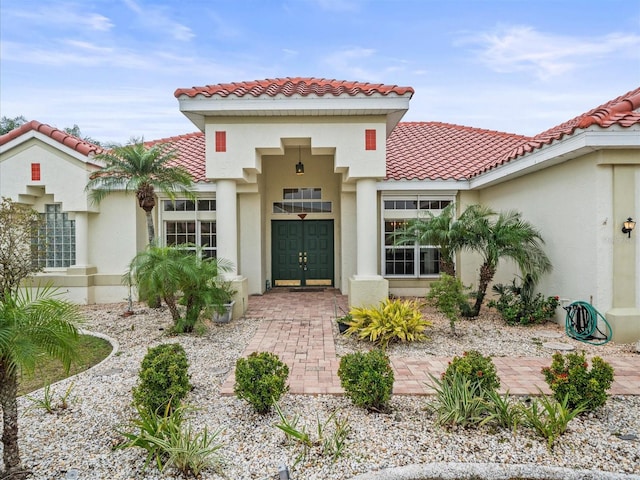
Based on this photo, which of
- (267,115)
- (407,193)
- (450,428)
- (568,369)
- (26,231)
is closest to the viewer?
(450,428)

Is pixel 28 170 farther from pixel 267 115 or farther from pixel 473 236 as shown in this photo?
pixel 473 236

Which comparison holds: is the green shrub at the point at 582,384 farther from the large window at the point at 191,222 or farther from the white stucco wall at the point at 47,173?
the white stucco wall at the point at 47,173

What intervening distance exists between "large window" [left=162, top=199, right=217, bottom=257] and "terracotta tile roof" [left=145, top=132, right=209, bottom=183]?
1.09 m

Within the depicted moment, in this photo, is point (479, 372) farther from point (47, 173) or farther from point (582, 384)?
point (47, 173)

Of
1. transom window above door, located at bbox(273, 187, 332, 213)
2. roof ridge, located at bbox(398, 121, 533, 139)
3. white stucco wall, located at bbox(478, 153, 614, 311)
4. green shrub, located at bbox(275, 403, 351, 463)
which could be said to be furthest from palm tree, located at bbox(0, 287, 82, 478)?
roof ridge, located at bbox(398, 121, 533, 139)

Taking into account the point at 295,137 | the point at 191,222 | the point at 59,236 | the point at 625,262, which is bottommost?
the point at 625,262

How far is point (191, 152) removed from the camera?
45.3 ft

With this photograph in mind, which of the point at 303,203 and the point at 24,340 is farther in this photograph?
the point at 303,203

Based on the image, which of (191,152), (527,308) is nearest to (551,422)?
(527,308)

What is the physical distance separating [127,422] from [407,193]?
403 inches

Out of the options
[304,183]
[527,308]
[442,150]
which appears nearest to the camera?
[527,308]

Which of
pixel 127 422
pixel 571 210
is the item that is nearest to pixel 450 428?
pixel 127 422

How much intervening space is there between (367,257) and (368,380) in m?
5.62

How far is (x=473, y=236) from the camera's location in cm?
876
